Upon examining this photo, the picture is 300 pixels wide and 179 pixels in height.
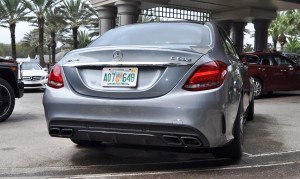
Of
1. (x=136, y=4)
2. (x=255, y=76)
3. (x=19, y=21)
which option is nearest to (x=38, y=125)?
(x=255, y=76)

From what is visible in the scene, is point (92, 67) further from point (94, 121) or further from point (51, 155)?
point (51, 155)

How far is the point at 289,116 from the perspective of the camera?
316 inches

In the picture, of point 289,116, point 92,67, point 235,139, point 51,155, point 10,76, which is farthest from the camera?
point 289,116

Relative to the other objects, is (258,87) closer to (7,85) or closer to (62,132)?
(7,85)

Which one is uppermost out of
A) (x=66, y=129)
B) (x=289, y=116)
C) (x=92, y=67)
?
(x=92, y=67)

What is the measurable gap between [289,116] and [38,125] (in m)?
4.59

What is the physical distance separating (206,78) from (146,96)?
0.55 meters

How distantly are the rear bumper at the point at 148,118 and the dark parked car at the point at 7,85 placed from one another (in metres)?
3.52

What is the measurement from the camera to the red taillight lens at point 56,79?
4.10 m

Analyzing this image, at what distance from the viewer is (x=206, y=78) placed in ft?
12.3

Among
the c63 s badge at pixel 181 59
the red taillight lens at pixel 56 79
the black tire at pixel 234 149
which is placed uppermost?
the c63 s badge at pixel 181 59

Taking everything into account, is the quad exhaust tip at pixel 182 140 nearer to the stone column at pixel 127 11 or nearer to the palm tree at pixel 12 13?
the stone column at pixel 127 11

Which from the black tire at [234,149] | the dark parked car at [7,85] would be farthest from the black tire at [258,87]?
the black tire at [234,149]

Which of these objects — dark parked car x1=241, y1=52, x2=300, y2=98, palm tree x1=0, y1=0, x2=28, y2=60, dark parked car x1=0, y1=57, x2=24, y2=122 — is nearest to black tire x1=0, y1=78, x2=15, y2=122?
dark parked car x1=0, y1=57, x2=24, y2=122
